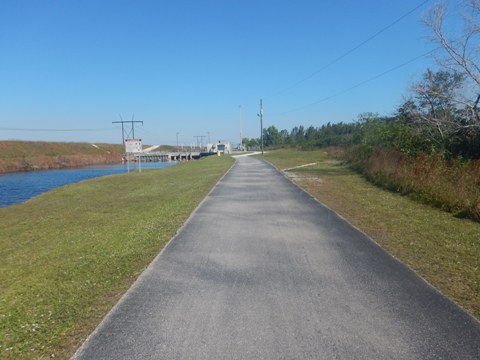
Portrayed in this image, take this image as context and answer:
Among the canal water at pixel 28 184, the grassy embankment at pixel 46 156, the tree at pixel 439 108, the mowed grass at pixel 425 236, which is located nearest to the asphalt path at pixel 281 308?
the mowed grass at pixel 425 236

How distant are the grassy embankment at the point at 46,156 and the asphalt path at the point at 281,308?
240ft

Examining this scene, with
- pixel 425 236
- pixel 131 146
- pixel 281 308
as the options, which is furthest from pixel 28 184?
pixel 281 308

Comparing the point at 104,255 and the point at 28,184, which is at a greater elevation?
the point at 104,255

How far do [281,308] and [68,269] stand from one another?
3751 millimetres

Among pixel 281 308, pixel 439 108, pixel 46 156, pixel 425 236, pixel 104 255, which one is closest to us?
pixel 281 308

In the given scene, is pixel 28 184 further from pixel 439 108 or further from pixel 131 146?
pixel 439 108

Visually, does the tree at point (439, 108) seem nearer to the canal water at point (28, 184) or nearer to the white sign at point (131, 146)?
the canal water at point (28, 184)

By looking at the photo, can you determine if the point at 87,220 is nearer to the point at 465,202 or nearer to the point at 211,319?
the point at 211,319

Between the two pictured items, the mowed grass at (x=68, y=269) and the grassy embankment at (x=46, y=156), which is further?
the grassy embankment at (x=46, y=156)

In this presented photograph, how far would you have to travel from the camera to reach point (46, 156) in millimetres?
86938

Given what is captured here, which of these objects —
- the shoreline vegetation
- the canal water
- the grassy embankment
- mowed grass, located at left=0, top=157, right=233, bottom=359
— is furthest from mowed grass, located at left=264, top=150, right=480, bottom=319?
the grassy embankment

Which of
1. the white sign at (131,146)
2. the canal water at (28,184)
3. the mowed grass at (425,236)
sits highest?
the white sign at (131,146)

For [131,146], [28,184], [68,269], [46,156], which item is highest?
[131,146]

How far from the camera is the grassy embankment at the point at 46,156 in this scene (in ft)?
241
